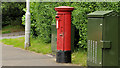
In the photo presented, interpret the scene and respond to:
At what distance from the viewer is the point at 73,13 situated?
981cm

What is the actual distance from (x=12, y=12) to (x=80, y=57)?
1505cm

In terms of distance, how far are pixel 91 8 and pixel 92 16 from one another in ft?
9.14

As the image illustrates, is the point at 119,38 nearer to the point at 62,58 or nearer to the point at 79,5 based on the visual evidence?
the point at 62,58

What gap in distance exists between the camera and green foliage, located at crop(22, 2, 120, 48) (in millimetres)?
9152

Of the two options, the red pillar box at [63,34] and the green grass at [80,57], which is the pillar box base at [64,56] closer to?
the red pillar box at [63,34]

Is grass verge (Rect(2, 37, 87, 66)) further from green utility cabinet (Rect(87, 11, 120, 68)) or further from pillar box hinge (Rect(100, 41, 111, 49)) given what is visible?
pillar box hinge (Rect(100, 41, 111, 49))

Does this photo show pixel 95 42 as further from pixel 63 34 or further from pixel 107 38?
pixel 63 34

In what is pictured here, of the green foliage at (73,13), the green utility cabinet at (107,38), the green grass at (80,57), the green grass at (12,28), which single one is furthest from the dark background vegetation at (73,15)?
the green grass at (12,28)

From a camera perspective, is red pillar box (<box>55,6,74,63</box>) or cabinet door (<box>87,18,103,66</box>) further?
red pillar box (<box>55,6,74,63</box>)

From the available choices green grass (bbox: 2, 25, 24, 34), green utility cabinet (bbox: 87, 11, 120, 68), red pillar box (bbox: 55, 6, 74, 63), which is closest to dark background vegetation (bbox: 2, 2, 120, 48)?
red pillar box (bbox: 55, 6, 74, 63)

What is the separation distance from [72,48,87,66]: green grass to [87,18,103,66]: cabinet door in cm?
122

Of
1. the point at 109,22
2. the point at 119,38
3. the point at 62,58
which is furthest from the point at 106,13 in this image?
the point at 62,58

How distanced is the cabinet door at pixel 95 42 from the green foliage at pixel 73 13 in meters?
2.21

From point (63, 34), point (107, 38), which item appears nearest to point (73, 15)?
point (63, 34)
